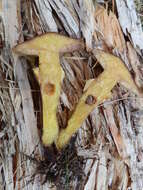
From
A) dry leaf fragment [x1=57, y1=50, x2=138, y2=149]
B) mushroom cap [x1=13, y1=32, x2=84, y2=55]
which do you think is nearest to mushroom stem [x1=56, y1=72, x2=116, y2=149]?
dry leaf fragment [x1=57, y1=50, x2=138, y2=149]

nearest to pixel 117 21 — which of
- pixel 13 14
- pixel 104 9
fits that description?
pixel 104 9

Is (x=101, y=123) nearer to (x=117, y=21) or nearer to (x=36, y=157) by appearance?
(x=36, y=157)

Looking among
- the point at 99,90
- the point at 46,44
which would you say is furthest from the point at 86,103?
the point at 46,44

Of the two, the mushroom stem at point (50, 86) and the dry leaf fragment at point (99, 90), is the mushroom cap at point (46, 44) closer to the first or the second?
the mushroom stem at point (50, 86)

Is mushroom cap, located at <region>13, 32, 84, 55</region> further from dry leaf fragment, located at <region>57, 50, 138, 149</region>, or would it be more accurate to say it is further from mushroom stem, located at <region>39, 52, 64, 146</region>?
dry leaf fragment, located at <region>57, 50, 138, 149</region>

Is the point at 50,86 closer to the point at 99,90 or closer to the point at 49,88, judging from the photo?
the point at 49,88

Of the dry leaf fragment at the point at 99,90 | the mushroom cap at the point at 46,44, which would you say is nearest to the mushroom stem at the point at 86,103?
the dry leaf fragment at the point at 99,90
